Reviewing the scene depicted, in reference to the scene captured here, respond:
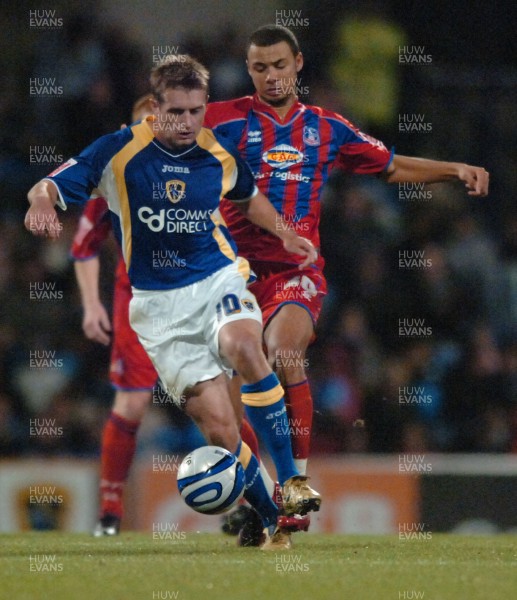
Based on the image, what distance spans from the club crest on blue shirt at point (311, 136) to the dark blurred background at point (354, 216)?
371 centimetres

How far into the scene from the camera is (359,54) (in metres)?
11.6

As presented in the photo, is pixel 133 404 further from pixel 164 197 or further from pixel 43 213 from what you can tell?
pixel 43 213

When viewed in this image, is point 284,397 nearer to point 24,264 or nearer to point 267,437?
point 267,437

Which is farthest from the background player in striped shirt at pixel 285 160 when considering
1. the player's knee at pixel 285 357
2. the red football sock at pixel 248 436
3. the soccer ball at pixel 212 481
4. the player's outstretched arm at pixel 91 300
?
the player's outstretched arm at pixel 91 300

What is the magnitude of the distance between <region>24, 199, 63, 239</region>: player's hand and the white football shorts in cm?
90

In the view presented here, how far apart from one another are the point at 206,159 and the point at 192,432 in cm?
432

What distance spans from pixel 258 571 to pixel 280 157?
8.31 ft

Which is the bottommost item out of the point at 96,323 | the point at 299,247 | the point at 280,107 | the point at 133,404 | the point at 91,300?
the point at 133,404

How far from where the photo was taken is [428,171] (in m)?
7.02

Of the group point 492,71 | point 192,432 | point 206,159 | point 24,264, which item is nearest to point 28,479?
point 192,432

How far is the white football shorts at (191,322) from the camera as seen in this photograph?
5969mm

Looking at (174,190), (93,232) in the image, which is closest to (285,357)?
(174,190)

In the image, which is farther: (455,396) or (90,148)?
(455,396)

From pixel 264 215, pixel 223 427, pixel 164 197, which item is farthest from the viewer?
pixel 264 215
